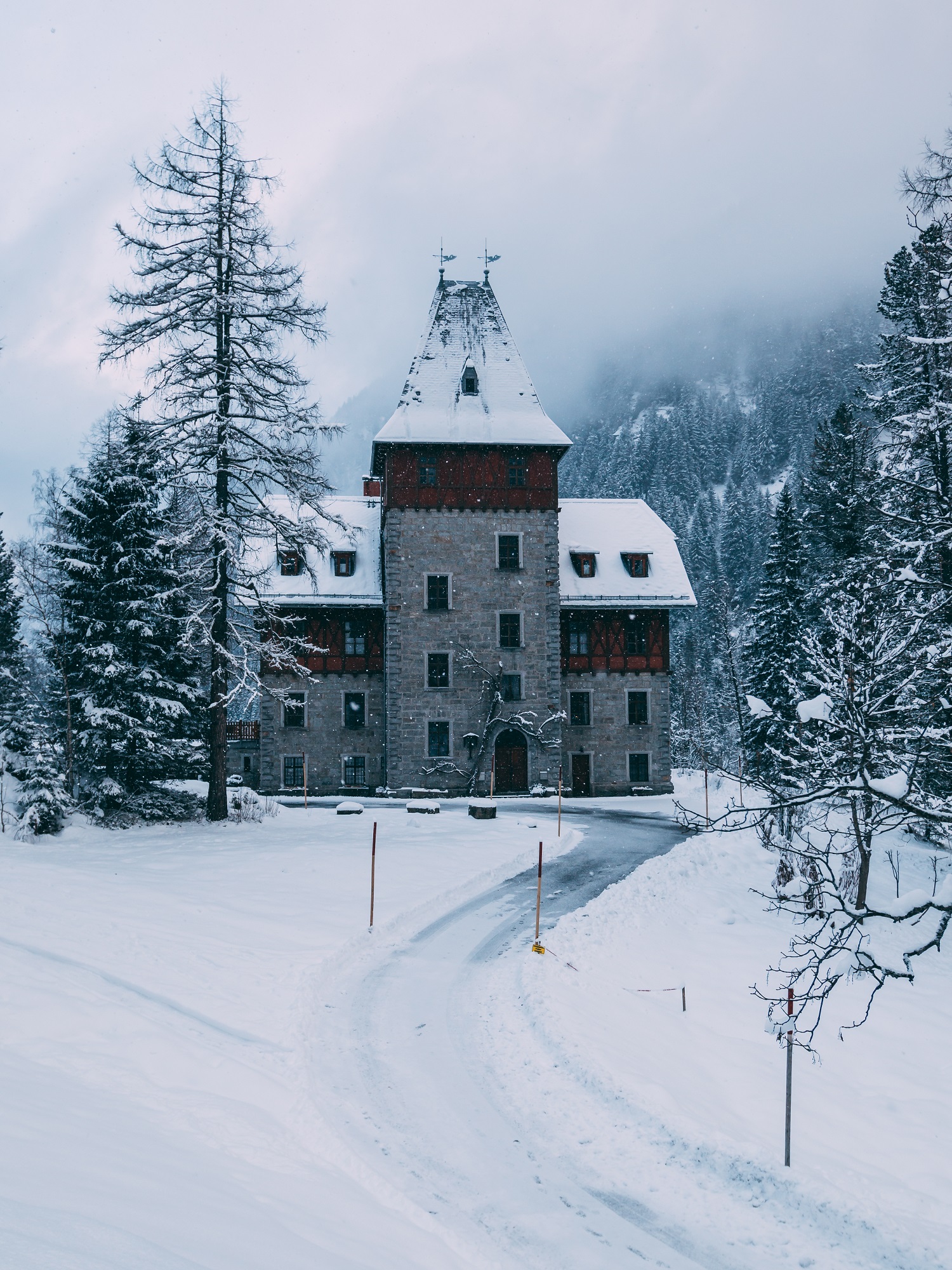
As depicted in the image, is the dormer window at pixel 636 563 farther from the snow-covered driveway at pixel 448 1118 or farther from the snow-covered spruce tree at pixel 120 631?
the snow-covered driveway at pixel 448 1118

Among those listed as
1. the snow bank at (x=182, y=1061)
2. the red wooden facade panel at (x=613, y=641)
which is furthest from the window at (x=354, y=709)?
the snow bank at (x=182, y=1061)

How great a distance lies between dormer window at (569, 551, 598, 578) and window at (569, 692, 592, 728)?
5.25m

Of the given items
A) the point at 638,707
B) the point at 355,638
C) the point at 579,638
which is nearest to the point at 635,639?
the point at 579,638

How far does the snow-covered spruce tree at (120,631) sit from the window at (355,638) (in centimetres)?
1397

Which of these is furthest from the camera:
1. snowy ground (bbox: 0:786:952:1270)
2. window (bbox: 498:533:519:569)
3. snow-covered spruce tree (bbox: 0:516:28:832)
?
window (bbox: 498:533:519:569)

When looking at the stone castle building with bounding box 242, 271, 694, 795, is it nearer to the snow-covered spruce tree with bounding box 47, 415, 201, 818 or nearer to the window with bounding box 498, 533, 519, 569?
the window with bounding box 498, 533, 519, 569

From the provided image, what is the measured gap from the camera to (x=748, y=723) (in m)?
43.7

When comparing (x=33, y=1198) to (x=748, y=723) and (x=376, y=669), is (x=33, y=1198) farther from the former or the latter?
(x=748, y=723)

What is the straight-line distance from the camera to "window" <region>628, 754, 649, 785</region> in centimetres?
3659

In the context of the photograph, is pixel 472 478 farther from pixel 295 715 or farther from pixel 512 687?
pixel 295 715

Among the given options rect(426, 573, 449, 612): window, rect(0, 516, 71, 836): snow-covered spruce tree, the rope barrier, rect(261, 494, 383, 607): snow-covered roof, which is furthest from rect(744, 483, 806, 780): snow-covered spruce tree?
rect(0, 516, 71, 836): snow-covered spruce tree

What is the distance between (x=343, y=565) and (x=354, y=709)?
6.23 m

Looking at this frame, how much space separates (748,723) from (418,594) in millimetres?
19497

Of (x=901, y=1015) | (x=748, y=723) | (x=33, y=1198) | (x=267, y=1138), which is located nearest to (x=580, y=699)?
(x=748, y=723)
